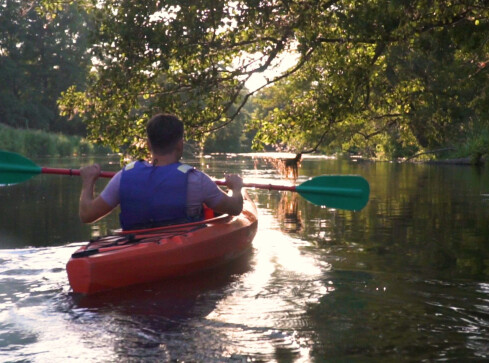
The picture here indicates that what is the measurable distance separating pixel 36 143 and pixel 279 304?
33951mm

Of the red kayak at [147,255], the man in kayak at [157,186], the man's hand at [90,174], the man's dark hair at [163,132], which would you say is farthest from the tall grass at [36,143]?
the man's dark hair at [163,132]

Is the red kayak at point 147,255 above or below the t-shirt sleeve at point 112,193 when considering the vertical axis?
below

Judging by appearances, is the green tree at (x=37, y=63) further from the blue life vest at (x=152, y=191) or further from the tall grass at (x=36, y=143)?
the blue life vest at (x=152, y=191)

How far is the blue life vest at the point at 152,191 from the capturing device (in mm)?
5414

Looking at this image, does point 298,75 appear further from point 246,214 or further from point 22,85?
point 22,85

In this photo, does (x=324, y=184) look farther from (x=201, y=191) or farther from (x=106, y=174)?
(x=106, y=174)

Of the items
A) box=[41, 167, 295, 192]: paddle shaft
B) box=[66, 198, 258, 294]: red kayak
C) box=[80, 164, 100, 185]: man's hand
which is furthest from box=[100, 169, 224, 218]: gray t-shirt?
box=[41, 167, 295, 192]: paddle shaft

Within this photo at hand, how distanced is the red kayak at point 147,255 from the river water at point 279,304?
0.37 ft

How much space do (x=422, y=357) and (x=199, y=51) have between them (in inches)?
277

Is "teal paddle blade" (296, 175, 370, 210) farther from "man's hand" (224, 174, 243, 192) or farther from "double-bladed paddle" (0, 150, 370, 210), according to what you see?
"man's hand" (224, 174, 243, 192)

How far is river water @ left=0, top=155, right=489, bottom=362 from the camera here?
404cm

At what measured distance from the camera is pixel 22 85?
179ft

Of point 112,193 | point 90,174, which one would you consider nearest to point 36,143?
point 90,174

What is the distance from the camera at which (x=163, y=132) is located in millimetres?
5305
